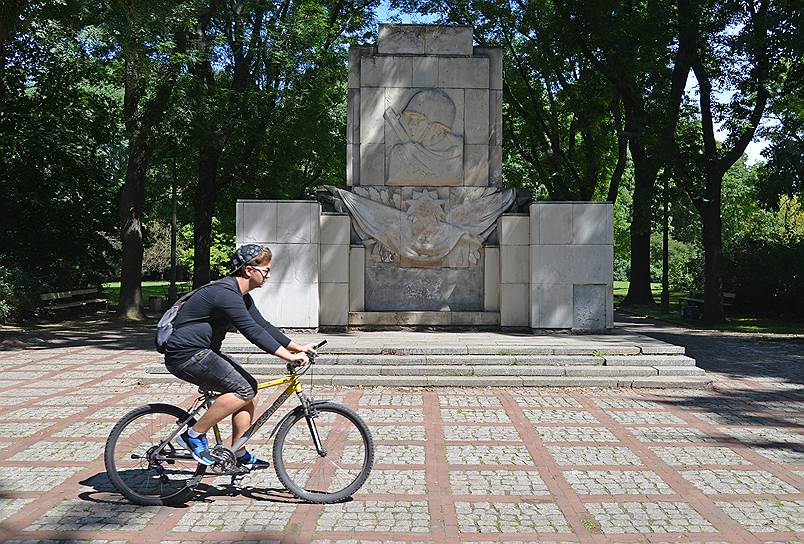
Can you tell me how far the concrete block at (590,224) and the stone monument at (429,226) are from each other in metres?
0.02

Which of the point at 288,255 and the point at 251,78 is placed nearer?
the point at 288,255

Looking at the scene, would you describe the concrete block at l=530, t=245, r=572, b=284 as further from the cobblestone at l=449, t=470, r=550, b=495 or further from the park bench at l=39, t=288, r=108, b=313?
the park bench at l=39, t=288, r=108, b=313

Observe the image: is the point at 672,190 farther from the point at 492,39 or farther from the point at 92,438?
the point at 92,438

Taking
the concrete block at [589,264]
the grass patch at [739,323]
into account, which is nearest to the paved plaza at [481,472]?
the concrete block at [589,264]

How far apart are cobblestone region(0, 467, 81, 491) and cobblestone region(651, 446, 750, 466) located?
531 centimetres

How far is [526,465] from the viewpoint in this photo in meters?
6.66

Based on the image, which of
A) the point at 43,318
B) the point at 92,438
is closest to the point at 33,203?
the point at 43,318

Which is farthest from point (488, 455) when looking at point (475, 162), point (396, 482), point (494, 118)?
point (494, 118)

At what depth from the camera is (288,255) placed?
1299cm

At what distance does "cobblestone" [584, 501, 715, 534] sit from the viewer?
5.12 metres

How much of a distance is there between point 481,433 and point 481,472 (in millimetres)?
1423

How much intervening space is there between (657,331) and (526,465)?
13.3m

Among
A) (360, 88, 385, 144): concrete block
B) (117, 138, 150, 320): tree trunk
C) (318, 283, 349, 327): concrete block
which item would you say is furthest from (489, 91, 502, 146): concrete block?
(117, 138, 150, 320): tree trunk

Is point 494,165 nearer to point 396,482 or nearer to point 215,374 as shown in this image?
point 396,482
